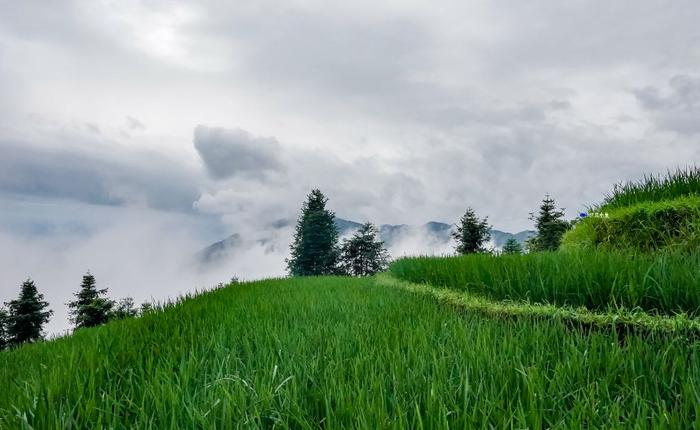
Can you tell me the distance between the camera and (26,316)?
76.7 ft

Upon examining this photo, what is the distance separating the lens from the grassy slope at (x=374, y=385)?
1.62 m

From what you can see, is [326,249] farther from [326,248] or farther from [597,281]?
[597,281]

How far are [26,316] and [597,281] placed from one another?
28.8 metres

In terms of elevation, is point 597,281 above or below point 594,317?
above

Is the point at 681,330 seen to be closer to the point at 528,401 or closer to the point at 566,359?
the point at 566,359

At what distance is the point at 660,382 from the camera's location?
2.04 meters

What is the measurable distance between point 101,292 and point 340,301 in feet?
80.5

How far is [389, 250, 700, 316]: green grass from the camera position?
338cm

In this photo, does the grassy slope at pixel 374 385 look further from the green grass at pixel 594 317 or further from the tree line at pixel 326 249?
the tree line at pixel 326 249

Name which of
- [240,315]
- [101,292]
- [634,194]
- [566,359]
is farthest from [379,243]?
[566,359]

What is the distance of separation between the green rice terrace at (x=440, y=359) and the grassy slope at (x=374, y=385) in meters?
0.01

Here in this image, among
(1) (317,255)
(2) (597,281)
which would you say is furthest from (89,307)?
(2) (597,281)

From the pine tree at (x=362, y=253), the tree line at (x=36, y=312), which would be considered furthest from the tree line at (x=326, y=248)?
the tree line at (x=36, y=312)

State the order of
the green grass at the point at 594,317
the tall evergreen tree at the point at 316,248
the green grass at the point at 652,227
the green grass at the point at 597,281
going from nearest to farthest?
1. the green grass at the point at 594,317
2. the green grass at the point at 597,281
3. the green grass at the point at 652,227
4. the tall evergreen tree at the point at 316,248
